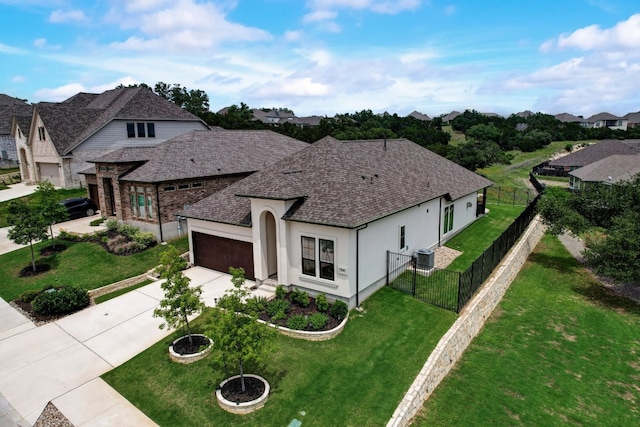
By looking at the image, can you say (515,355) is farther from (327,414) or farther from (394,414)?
(327,414)

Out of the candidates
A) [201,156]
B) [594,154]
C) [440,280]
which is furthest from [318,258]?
[594,154]

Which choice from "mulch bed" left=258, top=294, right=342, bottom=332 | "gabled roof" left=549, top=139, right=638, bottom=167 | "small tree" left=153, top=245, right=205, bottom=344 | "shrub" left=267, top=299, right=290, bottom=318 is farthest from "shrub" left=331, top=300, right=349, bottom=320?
"gabled roof" left=549, top=139, right=638, bottom=167

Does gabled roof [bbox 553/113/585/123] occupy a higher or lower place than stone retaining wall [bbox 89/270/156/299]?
higher

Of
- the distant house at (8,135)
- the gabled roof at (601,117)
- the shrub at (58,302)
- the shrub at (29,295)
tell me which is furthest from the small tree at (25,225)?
the gabled roof at (601,117)

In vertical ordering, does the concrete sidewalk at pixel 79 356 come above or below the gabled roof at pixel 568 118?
below

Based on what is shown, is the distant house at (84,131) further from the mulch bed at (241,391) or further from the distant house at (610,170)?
the distant house at (610,170)

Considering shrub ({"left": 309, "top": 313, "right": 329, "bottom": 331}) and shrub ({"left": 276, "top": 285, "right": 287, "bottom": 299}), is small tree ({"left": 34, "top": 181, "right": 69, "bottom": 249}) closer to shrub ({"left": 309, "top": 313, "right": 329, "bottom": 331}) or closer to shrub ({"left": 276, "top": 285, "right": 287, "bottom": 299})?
shrub ({"left": 276, "top": 285, "right": 287, "bottom": 299})
